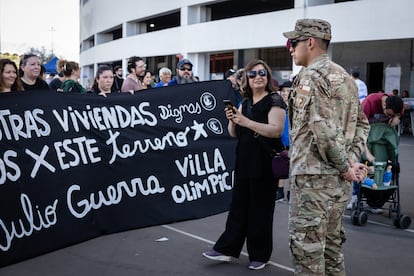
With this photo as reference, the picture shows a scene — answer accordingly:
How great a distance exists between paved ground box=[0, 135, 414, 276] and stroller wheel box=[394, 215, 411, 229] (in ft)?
0.25

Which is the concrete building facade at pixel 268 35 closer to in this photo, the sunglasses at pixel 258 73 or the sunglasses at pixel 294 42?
the sunglasses at pixel 258 73

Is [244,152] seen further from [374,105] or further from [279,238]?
[374,105]

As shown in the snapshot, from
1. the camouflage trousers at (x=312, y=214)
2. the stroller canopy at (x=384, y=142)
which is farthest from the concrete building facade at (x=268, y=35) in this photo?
the camouflage trousers at (x=312, y=214)

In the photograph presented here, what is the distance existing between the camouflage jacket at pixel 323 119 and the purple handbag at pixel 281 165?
0.54m

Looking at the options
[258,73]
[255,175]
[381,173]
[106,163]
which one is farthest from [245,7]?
[255,175]

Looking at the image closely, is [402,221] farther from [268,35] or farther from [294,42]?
[268,35]

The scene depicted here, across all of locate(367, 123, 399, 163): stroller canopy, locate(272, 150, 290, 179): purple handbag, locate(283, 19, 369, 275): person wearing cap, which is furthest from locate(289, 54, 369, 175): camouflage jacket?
locate(367, 123, 399, 163): stroller canopy

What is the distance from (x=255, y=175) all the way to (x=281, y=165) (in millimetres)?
432

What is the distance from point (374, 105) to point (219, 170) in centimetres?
211

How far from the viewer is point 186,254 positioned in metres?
4.81

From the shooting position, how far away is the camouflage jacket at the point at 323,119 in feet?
10.0

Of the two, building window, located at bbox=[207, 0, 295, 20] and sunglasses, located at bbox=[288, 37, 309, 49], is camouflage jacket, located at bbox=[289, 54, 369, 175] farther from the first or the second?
building window, located at bbox=[207, 0, 295, 20]

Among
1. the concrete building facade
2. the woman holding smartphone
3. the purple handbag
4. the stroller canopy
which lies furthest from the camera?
the concrete building facade

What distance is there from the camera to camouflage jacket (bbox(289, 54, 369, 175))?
10.0ft
